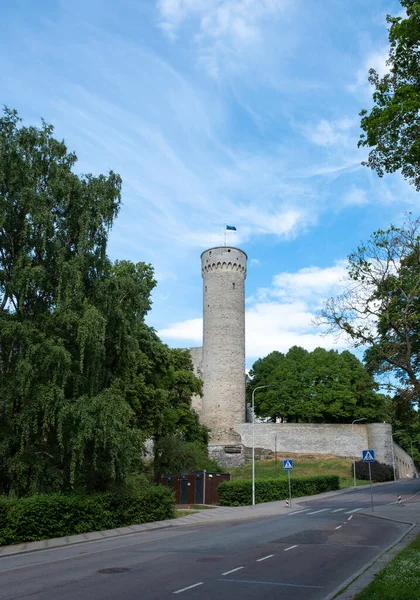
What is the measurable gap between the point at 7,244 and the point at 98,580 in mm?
13004

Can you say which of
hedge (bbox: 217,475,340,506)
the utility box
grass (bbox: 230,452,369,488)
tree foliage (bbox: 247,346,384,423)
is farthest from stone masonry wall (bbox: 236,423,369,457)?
the utility box

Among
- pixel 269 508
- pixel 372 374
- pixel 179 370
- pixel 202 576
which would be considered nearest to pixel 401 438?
pixel 179 370

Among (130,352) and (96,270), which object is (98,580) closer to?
(130,352)

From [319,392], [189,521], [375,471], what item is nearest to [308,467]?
[375,471]

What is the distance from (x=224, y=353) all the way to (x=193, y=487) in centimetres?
3163

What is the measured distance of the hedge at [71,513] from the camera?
16.4 metres

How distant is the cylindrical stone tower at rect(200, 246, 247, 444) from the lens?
63344 millimetres

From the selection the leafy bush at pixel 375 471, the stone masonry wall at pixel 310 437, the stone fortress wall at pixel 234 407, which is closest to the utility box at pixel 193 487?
the stone fortress wall at pixel 234 407

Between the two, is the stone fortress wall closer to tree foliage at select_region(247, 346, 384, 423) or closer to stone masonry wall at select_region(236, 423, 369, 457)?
stone masonry wall at select_region(236, 423, 369, 457)

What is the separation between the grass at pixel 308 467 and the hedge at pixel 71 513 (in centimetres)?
2888

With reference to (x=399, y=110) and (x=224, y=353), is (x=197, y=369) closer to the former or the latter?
(x=224, y=353)

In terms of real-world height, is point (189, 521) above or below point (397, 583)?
below

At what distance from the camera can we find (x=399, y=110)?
39.3ft

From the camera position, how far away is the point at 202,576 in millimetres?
10781
